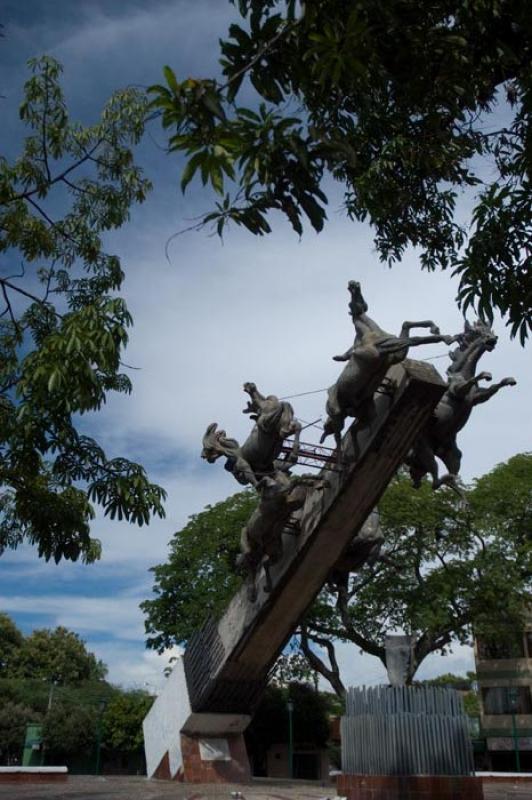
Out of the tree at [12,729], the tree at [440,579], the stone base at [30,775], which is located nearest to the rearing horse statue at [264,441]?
the stone base at [30,775]

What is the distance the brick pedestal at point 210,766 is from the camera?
50.1ft

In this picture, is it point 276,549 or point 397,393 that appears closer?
point 397,393

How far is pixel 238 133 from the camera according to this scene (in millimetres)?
3904

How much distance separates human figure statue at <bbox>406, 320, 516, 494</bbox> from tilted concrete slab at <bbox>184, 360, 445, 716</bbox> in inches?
22.0

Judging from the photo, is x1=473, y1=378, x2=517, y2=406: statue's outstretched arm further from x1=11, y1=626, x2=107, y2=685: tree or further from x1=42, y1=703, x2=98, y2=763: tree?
x1=11, y1=626, x2=107, y2=685: tree

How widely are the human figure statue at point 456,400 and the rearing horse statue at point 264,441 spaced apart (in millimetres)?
2211


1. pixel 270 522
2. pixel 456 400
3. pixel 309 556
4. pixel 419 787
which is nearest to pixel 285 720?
pixel 309 556

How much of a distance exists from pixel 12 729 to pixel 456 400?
27.5 m

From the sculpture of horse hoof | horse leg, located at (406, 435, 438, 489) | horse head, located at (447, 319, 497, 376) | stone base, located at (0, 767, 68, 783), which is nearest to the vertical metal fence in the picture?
horse leg, located at (406, 435, 438, 489)

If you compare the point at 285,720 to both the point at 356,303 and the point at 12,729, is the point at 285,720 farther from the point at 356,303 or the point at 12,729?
the point at 356,303

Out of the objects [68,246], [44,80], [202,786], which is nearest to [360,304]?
[68,246]

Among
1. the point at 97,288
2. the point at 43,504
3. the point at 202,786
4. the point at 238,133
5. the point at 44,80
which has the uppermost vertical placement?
the point at 44,80

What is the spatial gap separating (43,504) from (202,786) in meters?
9.80

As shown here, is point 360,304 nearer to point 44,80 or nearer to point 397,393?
point 397,393
